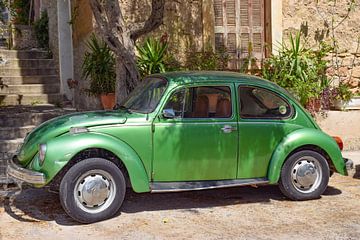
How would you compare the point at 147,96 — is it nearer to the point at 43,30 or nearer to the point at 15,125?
the point at 15,125

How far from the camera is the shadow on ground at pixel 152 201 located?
5.62 meters

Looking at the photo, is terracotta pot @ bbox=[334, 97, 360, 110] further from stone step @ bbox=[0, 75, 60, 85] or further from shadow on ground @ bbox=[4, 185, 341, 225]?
stone step @ bbox=[0, 75, 60, 85]

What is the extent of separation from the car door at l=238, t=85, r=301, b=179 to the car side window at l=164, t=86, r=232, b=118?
19cm

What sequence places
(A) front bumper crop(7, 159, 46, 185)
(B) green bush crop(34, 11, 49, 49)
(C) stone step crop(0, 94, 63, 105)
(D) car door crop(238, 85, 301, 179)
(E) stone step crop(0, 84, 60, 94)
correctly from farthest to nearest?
(B) green bush crop(34, 11, 49, 49) < (E) stone step crop(0, 84, 60, 94) < (C) stone step crop(0, 94, 63, 105) < (D) car door crop(238, 85, 301, 179) < (A) front bumper crop(7, 159, 46, 185)

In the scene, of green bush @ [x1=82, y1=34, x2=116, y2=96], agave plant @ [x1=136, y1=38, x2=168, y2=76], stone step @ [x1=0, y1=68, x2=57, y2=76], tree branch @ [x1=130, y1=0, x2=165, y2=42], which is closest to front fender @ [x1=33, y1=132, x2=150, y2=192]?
tree branch @ [x1=130, y1=0, x2=165, y2=42]

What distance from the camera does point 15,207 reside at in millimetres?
5930

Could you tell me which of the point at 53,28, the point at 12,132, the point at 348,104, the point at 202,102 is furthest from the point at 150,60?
the point at 53,28

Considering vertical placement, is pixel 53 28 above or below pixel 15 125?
above

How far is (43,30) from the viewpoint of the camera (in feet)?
45.8

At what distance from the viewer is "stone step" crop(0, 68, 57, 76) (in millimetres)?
11688

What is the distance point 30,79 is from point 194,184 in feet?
23.9

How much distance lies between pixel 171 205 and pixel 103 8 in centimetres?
333

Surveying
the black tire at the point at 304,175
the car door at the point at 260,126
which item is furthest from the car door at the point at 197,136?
the black tire at the point at 304,175

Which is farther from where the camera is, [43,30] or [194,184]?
[43,30]
